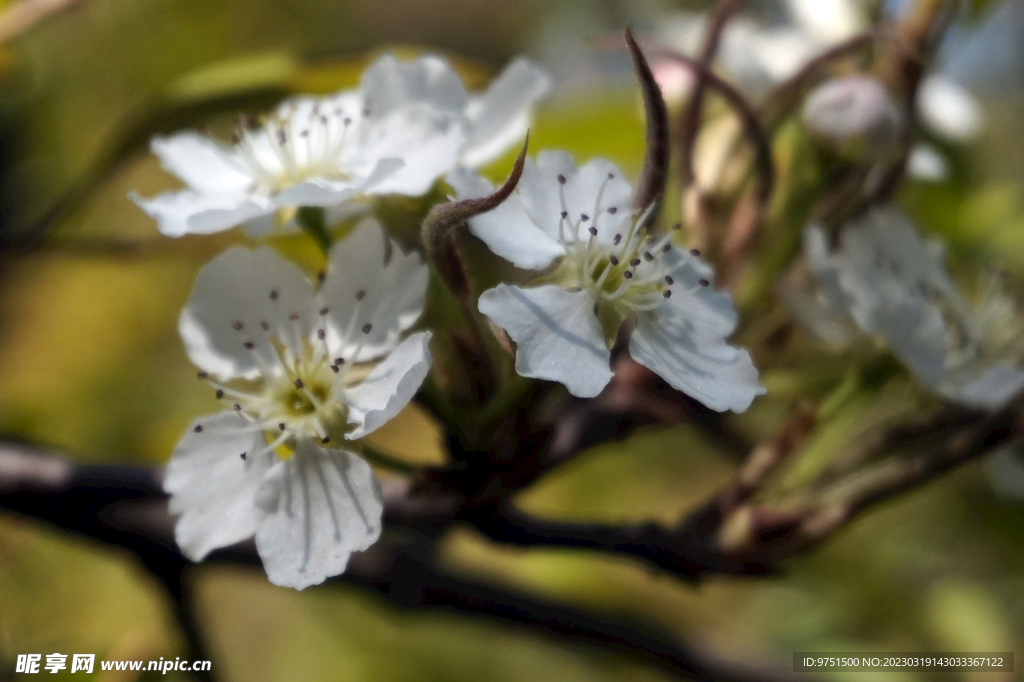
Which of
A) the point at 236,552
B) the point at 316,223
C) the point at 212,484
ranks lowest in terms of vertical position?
the point at 236,552

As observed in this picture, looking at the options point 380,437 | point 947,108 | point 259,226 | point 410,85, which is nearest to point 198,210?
point 259,226

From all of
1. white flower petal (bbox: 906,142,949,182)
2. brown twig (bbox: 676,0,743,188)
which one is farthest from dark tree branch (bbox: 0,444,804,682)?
white flower petal (bbox: 906,142,949,182)

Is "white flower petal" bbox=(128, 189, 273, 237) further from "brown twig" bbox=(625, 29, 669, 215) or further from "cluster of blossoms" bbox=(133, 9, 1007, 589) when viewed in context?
"brown twig" bbox=(625, 29, 669, 215)

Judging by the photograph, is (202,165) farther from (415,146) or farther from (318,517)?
(318,517)

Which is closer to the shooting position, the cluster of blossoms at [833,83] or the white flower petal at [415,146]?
the white flower petal at [415,146]

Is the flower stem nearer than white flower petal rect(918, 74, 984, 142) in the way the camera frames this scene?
Yes

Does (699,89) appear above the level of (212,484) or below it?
above

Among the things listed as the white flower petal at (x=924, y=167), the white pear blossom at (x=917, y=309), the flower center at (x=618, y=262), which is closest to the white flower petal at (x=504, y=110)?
the flower center at (x=618, y=262)

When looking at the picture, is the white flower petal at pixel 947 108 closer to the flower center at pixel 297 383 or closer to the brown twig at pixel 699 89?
the brown twig at pixel 699 89

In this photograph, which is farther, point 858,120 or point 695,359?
point 858,120
